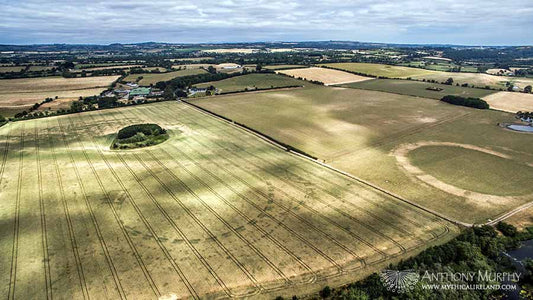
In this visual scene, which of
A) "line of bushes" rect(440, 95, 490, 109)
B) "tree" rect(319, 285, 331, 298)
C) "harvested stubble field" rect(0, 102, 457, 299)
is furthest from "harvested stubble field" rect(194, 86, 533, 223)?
"tree" rect(319, 285, 331, 298)

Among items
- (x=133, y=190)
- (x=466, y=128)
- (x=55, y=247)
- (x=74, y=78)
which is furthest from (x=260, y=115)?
(x=74, y=78)

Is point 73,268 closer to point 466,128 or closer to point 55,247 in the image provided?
point 55,247

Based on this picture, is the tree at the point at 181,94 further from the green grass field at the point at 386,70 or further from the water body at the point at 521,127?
the green grass field at the point at 386,70

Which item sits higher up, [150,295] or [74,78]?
[74,78]

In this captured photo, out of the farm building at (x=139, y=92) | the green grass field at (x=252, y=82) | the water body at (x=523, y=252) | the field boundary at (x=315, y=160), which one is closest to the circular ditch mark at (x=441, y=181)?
the field boundary at (x=315, y=160)

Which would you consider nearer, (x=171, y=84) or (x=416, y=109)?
(x=416, y=109)

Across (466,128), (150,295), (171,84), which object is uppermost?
(171,84)
